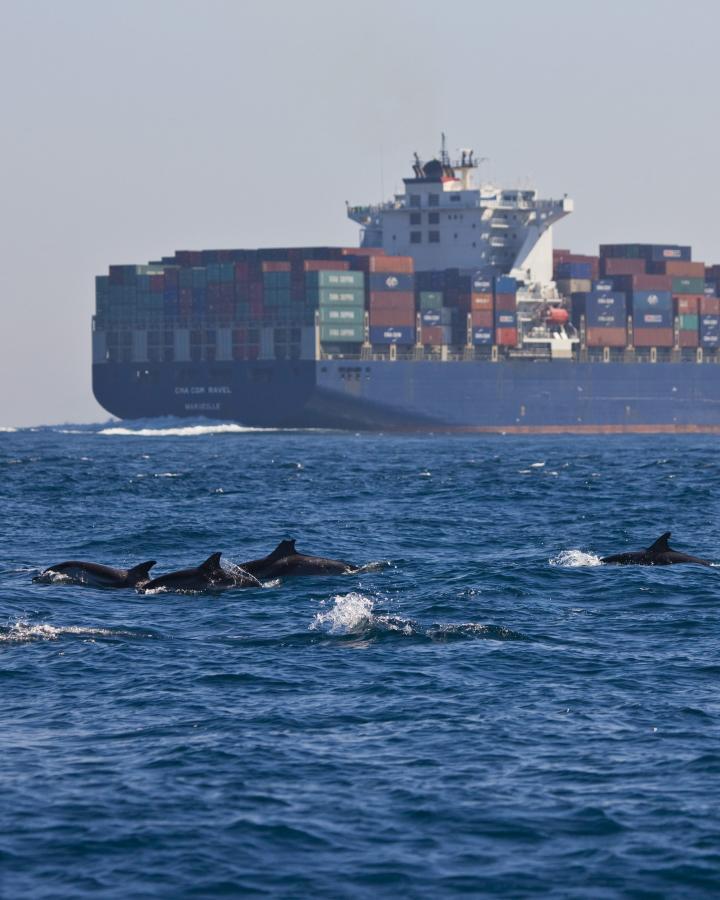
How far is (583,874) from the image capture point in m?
15.6

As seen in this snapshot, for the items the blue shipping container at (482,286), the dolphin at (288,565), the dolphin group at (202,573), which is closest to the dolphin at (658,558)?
the dolphin at (288,565)

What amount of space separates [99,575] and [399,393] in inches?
4723

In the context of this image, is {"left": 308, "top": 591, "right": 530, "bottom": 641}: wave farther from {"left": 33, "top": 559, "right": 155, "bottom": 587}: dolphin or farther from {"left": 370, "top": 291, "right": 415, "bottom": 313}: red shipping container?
{"left": 370, "top": 291, "right": 415, "bottom": 313}: red shipping container

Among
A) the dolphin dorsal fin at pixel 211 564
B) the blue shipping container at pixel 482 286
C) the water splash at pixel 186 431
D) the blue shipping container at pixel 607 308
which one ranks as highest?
the blue shipping container at pixel 482 286

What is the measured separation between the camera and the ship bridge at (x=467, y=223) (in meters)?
164

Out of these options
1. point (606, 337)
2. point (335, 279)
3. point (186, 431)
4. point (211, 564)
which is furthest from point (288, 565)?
point (606, 337)

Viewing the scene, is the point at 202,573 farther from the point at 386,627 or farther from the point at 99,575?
the point at 386,627

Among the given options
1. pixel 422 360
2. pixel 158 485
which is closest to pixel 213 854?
pixel 158 485

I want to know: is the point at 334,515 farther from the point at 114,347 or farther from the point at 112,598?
the point at 114,347

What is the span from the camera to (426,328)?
154750mm

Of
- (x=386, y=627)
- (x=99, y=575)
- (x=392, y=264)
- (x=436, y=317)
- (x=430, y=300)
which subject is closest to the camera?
(x=386, y=627)

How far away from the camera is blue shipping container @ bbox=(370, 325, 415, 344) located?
502 ft

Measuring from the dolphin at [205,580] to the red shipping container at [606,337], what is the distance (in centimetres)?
13478

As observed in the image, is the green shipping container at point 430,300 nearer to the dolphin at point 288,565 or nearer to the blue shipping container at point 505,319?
the blue shipping container at point 505,319
